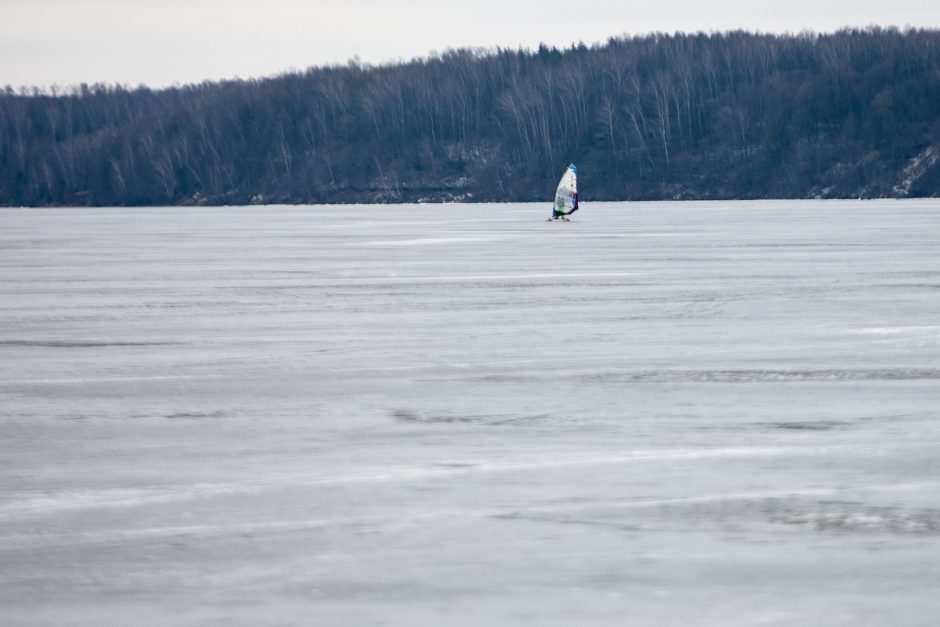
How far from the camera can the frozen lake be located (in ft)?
14.4

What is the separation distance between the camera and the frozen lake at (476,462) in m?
4.39

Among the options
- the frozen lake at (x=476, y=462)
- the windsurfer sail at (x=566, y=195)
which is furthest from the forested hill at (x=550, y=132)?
the frozen lake at (x=476, y=462)

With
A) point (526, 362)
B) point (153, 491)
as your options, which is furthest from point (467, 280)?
point (153, 491)

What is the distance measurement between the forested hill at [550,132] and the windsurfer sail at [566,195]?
91.7 m

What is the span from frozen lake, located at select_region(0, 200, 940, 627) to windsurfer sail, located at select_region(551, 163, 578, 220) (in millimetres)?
30025

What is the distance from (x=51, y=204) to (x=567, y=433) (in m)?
179

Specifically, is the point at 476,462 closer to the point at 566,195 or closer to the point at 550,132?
the point at 566,195

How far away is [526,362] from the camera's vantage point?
10086 millimetres

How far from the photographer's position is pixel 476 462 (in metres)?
6.44

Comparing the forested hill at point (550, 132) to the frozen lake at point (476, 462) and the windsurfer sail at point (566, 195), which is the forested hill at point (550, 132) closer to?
the windsurfer sail at point (566, 195)

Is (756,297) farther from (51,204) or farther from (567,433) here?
(51,204)

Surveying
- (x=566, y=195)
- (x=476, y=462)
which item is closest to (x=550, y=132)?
(x=566, y=195)

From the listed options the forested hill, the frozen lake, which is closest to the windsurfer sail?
the frozen lake

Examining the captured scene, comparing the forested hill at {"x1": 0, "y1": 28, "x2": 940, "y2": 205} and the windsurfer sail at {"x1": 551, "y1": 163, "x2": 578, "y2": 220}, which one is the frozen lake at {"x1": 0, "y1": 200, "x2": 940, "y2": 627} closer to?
the windsurfer sail at {"x1": 551, "y1": 163, "x2": 578, "y2": 220}
